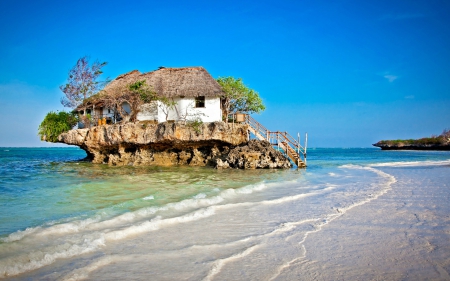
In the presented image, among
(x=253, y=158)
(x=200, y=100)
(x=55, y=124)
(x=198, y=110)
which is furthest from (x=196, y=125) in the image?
(x=55, y=124)

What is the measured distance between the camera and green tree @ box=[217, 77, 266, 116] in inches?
1015

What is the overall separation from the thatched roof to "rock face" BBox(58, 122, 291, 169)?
2759 mm

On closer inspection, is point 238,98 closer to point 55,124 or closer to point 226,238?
point 55,124

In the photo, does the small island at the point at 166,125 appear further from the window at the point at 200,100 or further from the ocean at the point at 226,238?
the ocean at the point at 226,238

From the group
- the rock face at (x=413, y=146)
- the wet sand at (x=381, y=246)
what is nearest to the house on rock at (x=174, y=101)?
the wet sand at (x=381, y=246)

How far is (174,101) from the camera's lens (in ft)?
77.7

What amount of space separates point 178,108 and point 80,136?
27.8 ft

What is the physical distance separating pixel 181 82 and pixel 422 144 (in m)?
74.9

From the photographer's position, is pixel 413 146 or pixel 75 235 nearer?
pixel 75 235

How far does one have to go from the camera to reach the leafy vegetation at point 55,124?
2589 centimetres

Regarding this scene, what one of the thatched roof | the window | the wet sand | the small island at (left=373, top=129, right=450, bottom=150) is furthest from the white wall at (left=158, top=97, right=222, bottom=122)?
the small island at (left=373, top=129, right=450, bottom=150)

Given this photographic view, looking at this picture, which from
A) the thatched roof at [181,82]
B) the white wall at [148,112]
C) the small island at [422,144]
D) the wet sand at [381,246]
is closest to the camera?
the wet sand at [381,246]

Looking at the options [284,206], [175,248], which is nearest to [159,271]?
[175,248]

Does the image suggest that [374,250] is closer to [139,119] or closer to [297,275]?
[297,275]
